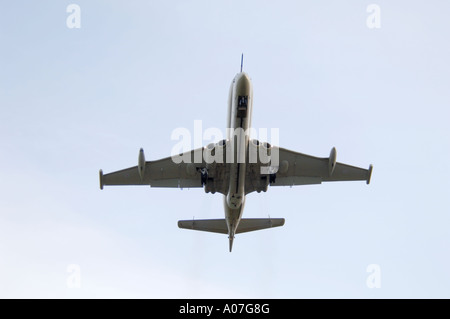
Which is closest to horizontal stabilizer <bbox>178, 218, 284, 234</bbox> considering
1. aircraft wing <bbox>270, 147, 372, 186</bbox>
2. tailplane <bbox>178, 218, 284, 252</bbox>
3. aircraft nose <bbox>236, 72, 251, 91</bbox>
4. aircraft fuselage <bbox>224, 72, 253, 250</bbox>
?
tailplane <bbox>178, 218, 284, 252</bbox>

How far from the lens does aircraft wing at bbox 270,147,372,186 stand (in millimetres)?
40250

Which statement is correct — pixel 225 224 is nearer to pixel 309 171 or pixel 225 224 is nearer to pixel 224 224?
pixel 224 224

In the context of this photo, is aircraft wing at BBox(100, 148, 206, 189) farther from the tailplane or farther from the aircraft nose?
the aircraft nose

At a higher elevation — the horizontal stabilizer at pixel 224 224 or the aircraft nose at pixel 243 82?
the aircraft nose at pixel 243 82

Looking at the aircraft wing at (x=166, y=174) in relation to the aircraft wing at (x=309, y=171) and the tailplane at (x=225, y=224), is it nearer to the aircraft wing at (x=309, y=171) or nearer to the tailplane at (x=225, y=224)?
the tailplane at (x=225, y=224)

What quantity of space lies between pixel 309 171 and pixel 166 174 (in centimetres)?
957

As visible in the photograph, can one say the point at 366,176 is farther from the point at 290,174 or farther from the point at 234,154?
the point at 234,154

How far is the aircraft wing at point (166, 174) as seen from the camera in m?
39.8

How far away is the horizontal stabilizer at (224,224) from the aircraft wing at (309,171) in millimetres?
2920

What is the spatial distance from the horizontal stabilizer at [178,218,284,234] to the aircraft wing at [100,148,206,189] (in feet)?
9.83

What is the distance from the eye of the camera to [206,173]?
3919 cm

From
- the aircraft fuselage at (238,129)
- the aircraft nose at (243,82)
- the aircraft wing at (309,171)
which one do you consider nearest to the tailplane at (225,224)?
the aircraft wing at (309,171)
